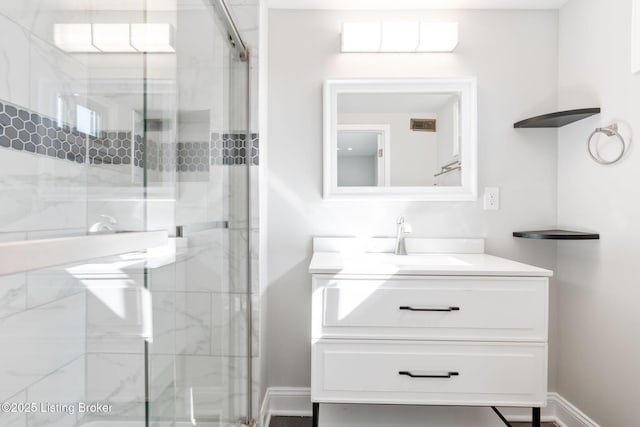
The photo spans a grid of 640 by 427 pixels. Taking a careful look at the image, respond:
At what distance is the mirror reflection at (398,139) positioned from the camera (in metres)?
1.95

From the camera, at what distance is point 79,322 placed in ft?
3.73

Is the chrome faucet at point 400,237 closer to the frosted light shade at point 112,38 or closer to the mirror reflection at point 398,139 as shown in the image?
the mirror reflection at point 398,139

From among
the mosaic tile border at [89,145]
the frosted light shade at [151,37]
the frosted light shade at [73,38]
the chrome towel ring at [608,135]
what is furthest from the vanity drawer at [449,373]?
the frosted light shade at [73,38]

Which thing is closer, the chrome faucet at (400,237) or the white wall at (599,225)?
the white wall at (599,225)

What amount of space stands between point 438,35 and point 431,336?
4.84 feet

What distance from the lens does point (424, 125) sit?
6.47 ft

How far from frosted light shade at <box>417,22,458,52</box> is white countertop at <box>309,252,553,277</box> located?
1.09m

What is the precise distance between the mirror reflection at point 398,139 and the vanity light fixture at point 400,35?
246 millimetres

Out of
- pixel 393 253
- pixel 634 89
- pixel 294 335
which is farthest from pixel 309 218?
pixel 634 89

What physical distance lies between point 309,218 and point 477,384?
108 centimetres

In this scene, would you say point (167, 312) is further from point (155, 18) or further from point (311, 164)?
point (311, 164)

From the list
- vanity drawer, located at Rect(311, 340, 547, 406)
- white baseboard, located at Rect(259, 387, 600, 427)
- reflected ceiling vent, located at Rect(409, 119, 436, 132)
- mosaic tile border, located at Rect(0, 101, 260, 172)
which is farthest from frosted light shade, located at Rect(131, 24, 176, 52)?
white baseboard, located at Rect(259, 387, 600, 427)

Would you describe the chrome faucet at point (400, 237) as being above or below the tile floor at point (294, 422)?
above

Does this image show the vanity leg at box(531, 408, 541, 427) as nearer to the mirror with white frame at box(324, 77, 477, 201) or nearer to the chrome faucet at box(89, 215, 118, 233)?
the mirror with white frame at box(324, 77, 477, 201)
